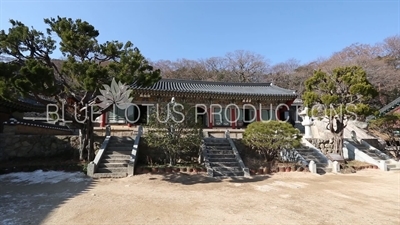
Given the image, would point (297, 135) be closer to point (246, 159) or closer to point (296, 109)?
point (246, 159)

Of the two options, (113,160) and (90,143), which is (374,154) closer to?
(113,160)

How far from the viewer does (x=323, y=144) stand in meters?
13.5

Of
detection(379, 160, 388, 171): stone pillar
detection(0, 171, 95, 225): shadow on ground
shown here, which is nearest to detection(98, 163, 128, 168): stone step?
detection(0, 171, 95, 225): shadow on ground

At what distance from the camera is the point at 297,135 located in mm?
10344

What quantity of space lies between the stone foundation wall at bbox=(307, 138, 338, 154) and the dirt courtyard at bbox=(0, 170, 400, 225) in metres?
4.84

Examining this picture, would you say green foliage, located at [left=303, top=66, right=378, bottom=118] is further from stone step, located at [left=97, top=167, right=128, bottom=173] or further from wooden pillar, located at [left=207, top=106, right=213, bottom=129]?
stone step, located at [left=97, top=167, right=128, bottom=173]

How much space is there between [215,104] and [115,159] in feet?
29.6

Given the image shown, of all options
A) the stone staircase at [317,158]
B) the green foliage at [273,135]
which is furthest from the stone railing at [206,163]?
the stone staircase at [317,158]

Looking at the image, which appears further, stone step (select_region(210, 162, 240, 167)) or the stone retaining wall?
the stone retaining wall

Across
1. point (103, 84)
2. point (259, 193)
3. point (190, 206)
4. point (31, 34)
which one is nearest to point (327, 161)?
point (259, 193)

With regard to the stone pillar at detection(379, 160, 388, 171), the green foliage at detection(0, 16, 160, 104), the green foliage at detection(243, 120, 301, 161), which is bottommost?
the stone pillar at detection(379, 160, 388, 171)

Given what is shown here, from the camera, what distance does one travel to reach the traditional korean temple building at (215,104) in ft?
50.5

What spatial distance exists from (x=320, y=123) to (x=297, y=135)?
9092 mm

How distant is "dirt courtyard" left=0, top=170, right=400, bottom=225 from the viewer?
14.6 feet
